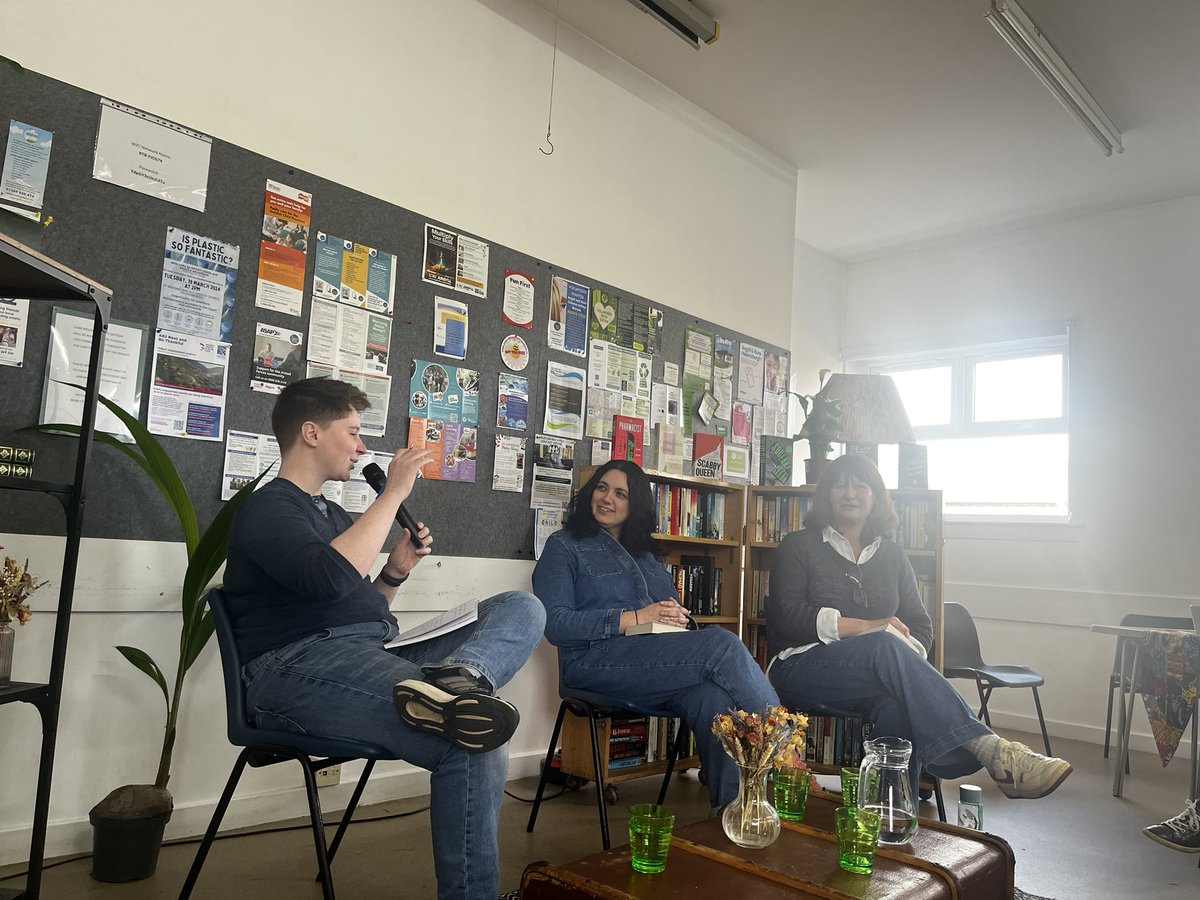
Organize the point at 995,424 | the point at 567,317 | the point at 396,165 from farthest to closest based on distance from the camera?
the point at 995,424, the point at 567,317, the point at 396,165

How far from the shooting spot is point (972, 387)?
19.0 feet

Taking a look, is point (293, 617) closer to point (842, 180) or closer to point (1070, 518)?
point (842, 180)

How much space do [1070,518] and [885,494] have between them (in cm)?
262

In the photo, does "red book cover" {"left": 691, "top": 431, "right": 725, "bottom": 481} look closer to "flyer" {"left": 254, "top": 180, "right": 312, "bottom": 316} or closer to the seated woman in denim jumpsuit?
the seated woman in denim jumpsuit

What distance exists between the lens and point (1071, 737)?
16.4 feet

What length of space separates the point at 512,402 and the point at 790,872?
221cm

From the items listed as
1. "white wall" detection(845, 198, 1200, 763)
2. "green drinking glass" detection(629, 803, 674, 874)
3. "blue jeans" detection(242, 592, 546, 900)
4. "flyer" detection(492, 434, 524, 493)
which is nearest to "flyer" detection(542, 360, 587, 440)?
"flyer" detection(492, 434, 524, 493)

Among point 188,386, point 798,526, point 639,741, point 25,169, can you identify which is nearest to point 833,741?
point 639,741

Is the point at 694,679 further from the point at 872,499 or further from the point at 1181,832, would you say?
the point at 1181,832

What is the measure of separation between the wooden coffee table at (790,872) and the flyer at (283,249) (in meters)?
1.92

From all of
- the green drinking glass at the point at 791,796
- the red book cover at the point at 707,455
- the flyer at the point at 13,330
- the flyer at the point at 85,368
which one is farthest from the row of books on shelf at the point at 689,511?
the flyer at the point at 13,330

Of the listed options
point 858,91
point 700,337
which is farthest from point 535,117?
point 858,91

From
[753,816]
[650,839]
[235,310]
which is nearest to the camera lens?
[650,839]

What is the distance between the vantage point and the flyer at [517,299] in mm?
3396
